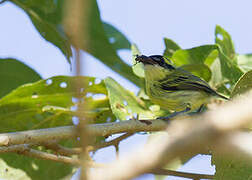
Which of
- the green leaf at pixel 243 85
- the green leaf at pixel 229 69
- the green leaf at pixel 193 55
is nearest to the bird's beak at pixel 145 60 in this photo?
the green leaf at pixel 193 55

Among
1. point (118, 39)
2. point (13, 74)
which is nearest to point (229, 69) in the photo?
point (118, 39)

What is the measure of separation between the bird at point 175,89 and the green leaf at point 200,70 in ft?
0.21

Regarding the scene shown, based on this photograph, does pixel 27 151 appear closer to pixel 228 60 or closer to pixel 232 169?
pixel 232 169

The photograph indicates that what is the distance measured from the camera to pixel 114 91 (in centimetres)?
347

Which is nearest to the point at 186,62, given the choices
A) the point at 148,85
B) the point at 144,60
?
the point at 148,85

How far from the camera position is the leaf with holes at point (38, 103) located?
3.65 metres

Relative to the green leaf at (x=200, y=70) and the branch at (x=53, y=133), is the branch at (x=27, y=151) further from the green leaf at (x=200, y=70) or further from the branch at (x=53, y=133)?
the green leaf at (x=200, y=70)

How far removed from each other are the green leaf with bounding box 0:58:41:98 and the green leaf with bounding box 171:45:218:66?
148 cm

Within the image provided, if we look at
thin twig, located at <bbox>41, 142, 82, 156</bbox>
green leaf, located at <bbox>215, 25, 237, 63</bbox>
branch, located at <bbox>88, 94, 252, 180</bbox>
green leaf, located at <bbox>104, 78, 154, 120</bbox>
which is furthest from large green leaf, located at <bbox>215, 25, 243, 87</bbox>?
branch, located at <bbox>88, 94, 252, 180</bbox>

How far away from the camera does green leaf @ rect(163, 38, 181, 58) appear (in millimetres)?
4367

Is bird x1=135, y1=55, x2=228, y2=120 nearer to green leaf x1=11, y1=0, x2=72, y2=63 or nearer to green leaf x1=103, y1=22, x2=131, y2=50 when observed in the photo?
green leaf x1=103, y1=22, x2=131, y2=50

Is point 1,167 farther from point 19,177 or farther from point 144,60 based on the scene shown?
point 144,60

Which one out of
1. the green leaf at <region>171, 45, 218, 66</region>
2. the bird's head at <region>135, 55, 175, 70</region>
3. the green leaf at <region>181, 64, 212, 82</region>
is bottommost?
the bird's head at <region>135, 55, 175, 70</region>

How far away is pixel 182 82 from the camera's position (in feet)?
16.2
